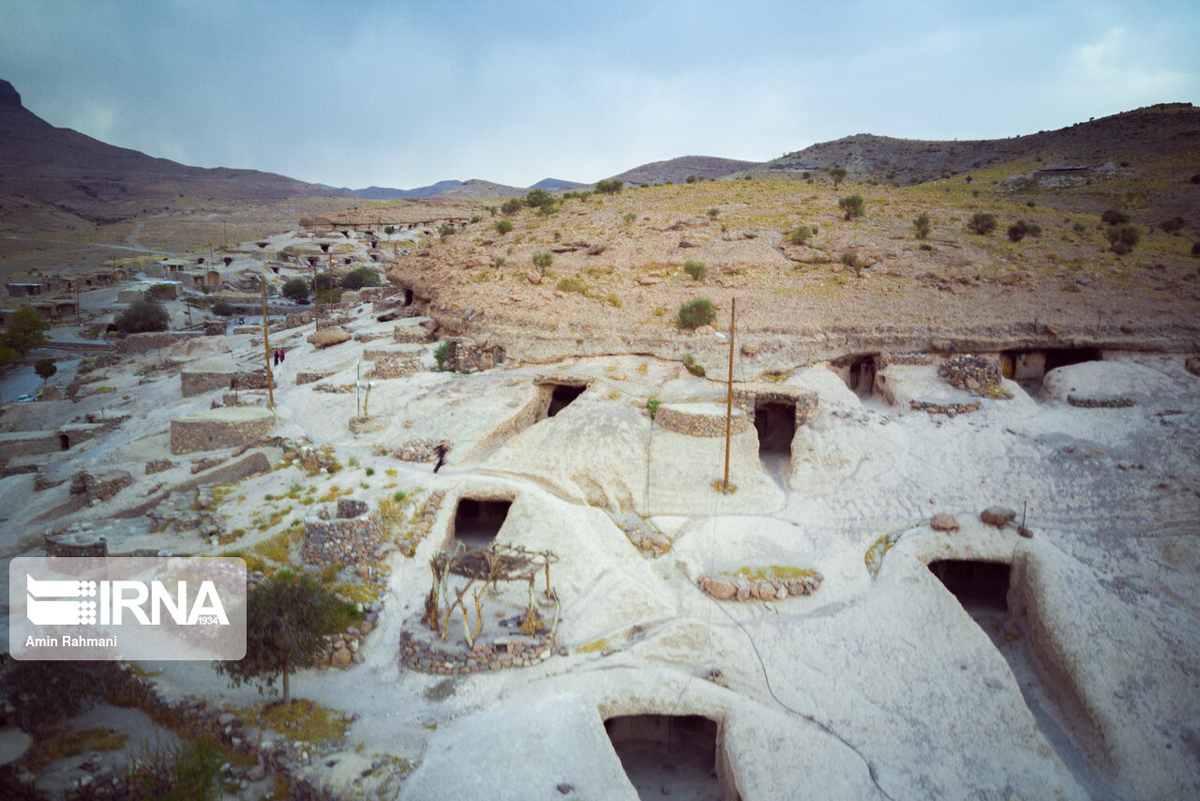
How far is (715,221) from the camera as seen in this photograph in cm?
3353

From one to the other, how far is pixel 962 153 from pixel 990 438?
53.8 meters

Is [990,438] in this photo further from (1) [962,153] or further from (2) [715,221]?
(1) [962,153]

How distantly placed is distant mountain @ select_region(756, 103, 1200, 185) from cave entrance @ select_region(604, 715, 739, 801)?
52.9m

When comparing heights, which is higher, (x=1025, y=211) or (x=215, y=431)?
(x=1025, y=211)

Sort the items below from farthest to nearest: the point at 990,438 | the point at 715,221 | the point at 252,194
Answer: the point at 252,194 → the point at 715,221 → the point at 990,438

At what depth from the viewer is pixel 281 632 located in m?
10.9

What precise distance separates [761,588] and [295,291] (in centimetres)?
5399

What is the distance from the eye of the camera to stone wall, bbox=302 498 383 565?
14.3 metres

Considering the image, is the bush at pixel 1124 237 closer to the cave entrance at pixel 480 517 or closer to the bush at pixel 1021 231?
the bush at pixel 1021 231

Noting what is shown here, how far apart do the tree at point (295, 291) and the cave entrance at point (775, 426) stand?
47.8 meters

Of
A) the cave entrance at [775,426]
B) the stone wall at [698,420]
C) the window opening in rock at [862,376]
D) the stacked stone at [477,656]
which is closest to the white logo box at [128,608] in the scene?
the stacked stone at [477,656]

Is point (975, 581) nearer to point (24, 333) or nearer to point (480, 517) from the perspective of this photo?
point (480, 517)

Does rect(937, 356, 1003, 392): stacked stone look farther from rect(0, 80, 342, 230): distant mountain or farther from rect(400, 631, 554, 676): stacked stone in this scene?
rect(0, 80, 342, 230): distant mountain

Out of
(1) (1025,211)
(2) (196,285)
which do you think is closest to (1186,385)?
(1) (1025,211)
